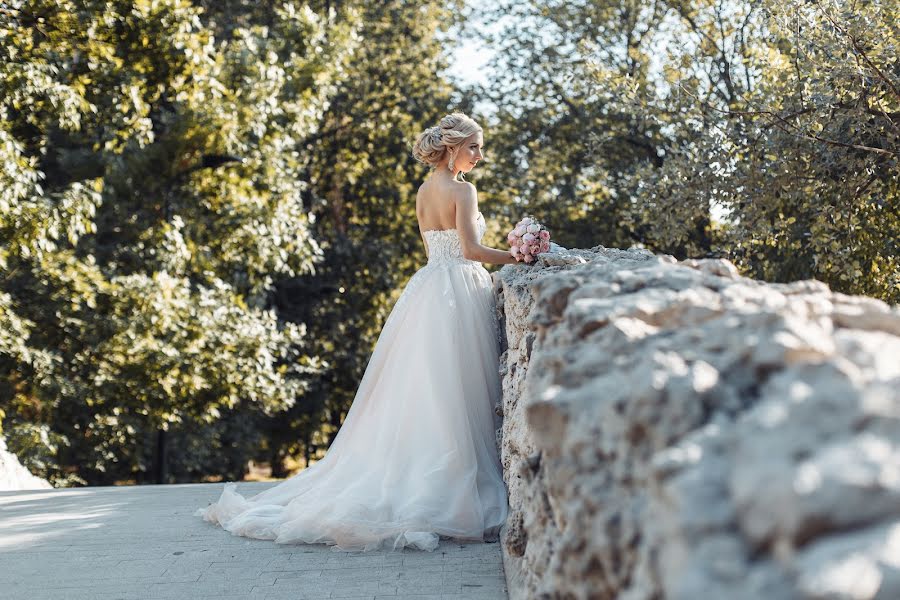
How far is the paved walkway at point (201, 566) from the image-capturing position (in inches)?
149

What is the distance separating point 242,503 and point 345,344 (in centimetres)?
1029

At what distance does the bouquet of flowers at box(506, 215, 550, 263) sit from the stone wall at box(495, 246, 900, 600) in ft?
8.35

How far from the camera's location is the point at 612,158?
1434 centimetres

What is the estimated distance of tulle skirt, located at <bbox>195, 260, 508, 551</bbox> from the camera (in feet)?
14.6

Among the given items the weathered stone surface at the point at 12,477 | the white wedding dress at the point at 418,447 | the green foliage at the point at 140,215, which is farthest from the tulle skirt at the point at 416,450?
the green foliage at the point at 140,215

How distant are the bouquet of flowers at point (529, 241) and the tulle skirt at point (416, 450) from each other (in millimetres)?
547

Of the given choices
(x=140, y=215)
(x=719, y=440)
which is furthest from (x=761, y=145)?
(x=140, y=215)

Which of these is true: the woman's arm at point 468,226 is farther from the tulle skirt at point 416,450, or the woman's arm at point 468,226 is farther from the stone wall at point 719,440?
the stone wall at point 719,440

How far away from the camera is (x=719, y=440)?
1.25m

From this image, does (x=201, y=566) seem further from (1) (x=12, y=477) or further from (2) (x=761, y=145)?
(2) (x=761, y=145)

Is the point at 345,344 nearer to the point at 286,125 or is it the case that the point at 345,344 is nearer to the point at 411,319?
the point at 286,125

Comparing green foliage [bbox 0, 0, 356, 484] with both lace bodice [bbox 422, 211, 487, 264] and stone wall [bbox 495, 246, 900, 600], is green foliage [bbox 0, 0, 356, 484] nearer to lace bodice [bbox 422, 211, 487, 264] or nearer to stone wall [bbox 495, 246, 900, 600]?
lace bodice [bbox 422, 211, 487, 264]

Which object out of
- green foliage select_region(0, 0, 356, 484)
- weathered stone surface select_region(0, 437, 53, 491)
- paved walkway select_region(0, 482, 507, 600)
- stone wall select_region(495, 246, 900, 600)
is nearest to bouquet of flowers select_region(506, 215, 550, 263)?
paved walkway select_region(0, 482, 507, 600)

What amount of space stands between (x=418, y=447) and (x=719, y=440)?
3.67m
